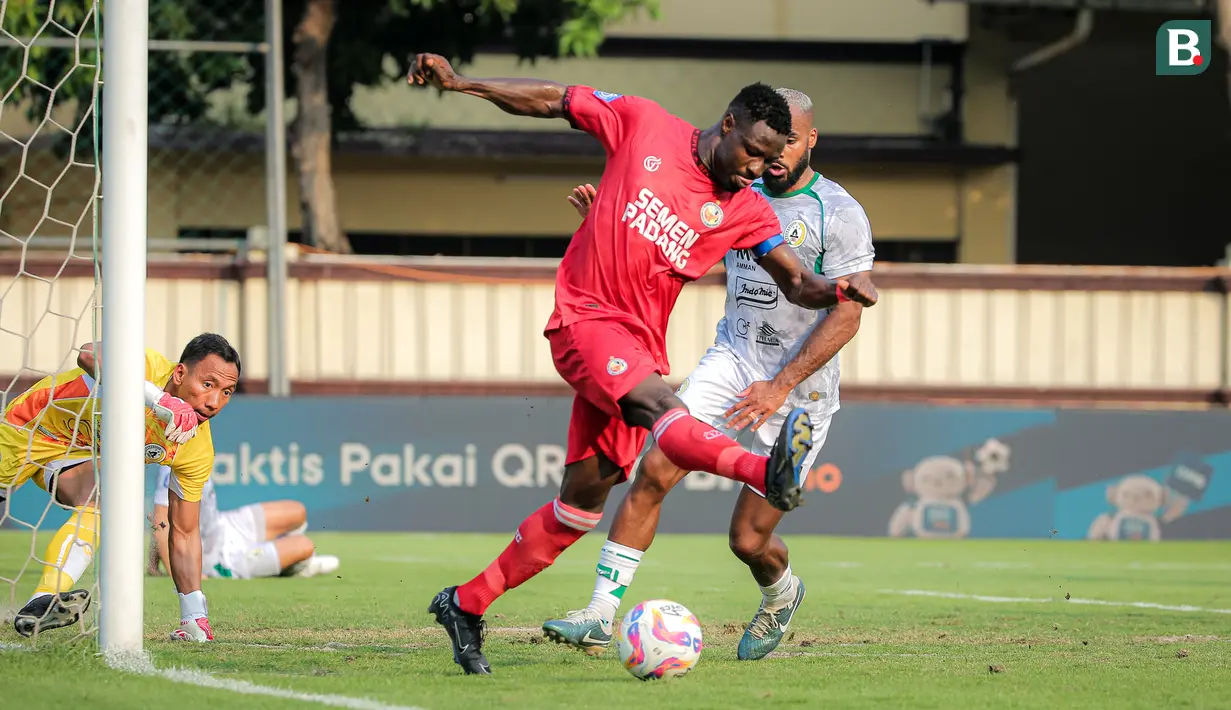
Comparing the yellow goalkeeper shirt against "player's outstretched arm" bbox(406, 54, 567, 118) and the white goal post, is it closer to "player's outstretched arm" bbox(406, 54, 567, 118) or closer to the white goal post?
the white goal post

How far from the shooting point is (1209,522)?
13742 millimetres

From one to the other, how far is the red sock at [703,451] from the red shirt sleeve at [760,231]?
0.85m

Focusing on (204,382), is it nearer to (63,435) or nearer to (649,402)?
(63,435)

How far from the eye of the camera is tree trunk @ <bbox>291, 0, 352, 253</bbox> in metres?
16.2

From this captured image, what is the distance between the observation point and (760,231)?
6020 mm

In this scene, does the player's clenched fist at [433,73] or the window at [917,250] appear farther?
the window at [917,250]

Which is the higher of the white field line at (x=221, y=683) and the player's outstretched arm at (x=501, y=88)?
the player's outstretched arm at (x=501, y=88)

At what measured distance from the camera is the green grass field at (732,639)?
5082 mm

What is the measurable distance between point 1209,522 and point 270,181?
8.41 m

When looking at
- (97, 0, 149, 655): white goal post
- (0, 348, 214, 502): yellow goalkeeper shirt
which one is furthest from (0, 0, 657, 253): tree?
(97, 0, 149, 655): white goal post

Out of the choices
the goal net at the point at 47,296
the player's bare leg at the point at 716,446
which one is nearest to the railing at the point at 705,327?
the goal net at the point at 47,296

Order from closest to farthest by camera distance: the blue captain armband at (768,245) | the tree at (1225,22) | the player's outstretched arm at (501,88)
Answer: the player's outstretched arm at (501,88)
the blue captain armband at (768,245)
the tree at (1225,22)

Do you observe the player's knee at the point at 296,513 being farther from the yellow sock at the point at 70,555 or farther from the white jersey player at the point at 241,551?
the yellow sock at the point at 70,555

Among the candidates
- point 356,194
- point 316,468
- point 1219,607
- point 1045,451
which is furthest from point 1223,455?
point 356,194
